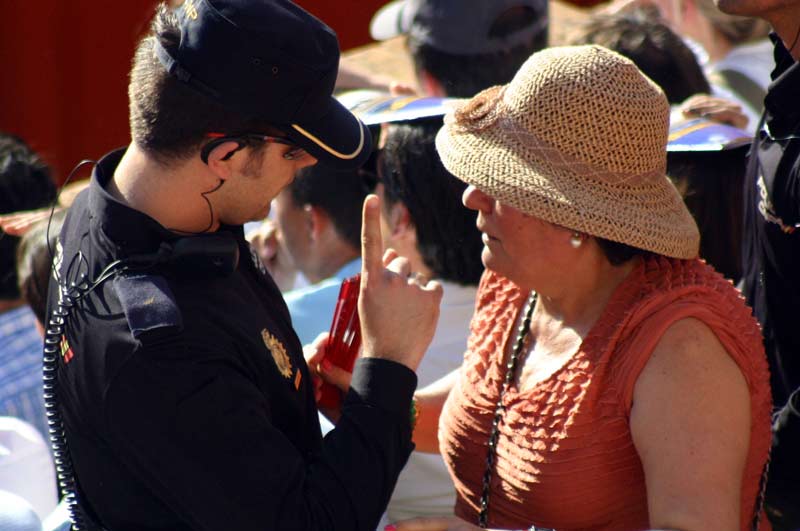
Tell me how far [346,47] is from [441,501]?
4.94 meters

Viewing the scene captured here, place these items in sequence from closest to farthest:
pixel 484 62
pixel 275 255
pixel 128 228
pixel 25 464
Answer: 1. pixel 128 228
2. pixel 25 464
3. pixel 484 62
4. pixel 275 255

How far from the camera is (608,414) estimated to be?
1.87m

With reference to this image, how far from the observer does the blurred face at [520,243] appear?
1986 millimetres

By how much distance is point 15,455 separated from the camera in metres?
2.36

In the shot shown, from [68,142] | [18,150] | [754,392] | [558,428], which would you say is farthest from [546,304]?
[68,142]

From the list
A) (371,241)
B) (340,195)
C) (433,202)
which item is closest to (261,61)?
(371,241)

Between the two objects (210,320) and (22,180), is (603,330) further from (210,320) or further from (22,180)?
(22,180)

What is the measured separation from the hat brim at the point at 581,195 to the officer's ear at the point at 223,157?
0.48 metres

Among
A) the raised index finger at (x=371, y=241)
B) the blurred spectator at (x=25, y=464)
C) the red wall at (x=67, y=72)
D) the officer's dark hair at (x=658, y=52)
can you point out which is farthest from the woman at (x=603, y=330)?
the red wall at (x=67, y=72)

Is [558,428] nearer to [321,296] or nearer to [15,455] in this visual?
[321,296]

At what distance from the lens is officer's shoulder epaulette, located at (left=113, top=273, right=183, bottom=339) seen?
1.55 metres

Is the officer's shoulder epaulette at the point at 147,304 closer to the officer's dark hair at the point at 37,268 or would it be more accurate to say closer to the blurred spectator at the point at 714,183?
the officer's dark hair at the point at 37,268

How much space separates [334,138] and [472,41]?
6.11ft

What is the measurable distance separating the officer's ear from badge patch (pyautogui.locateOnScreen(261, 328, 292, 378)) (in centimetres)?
27
